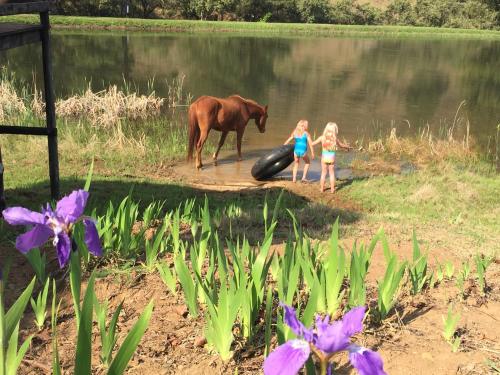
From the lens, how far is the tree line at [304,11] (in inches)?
2154

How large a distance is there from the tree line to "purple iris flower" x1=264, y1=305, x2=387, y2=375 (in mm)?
52071

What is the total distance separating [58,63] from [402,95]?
16087mm

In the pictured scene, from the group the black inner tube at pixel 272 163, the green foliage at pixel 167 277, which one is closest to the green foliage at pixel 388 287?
the green foliage at pixel 167 277

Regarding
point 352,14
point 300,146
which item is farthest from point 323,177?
point 352,14

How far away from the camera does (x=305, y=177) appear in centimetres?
1009

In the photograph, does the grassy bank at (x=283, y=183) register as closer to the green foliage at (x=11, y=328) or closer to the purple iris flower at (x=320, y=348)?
the green foliage at (x=11, y=328)

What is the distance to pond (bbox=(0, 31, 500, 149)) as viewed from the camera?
56.1 feet

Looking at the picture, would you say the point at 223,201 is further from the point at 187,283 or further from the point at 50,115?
the point at 187,283

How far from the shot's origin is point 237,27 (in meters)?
53.2

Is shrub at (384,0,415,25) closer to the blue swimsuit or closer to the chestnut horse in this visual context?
the chestnut horse

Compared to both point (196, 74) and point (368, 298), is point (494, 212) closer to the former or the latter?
point (368, 298)

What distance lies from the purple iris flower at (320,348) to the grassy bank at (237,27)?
41414 millimetres

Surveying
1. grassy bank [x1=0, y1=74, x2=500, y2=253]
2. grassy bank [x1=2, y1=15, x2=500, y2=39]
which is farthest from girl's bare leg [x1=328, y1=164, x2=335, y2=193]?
grassy bank [x1=2, y1=15, x2=500, y2=39]

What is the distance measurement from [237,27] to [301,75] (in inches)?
1152
